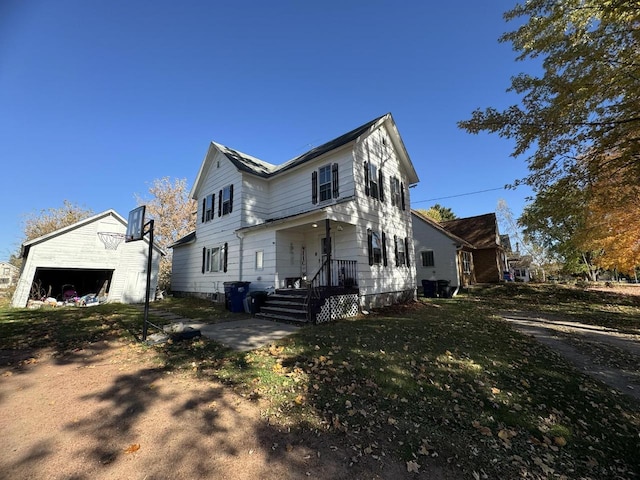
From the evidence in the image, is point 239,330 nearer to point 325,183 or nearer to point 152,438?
point 152,438

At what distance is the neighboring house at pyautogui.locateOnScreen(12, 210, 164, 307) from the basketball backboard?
9267 millimetres

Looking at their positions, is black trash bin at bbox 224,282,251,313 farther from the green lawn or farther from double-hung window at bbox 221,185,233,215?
double-hung window at bbox 221,185,233,215

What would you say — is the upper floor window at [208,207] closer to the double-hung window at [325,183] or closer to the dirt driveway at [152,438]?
the double-hung window at [325,183]

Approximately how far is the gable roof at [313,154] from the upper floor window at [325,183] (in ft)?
2.35

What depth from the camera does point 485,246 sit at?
2364cm

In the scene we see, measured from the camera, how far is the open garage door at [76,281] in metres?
17.6

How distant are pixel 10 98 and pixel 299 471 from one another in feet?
53.2

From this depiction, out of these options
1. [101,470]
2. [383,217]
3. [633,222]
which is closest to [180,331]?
[101,470]

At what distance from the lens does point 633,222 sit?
1088cm

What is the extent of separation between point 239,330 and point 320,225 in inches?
218

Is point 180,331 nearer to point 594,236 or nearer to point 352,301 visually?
point 352,301

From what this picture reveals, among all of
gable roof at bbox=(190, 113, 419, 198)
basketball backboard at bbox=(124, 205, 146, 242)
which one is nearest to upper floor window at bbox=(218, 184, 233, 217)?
gable roof at bbox=(190, 113, 419, 198)

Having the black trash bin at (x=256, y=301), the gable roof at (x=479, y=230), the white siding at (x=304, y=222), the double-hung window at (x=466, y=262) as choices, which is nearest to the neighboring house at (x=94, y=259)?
the white siding at (x=304, y=222)

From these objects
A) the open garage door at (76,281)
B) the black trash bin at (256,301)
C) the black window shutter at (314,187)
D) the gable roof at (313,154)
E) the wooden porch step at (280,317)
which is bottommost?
the wooden porch step at (280,317)
